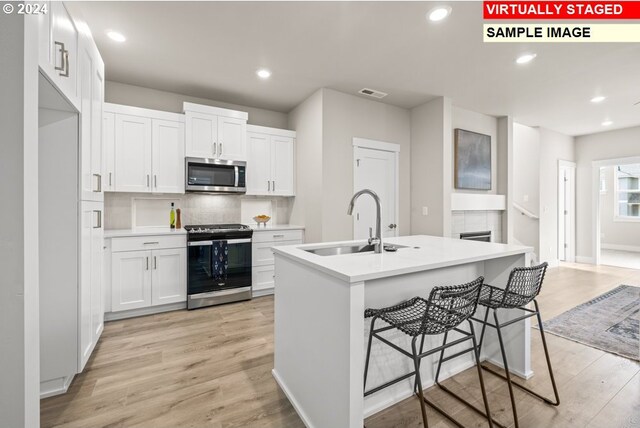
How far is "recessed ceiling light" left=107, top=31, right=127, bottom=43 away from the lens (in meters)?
2.58

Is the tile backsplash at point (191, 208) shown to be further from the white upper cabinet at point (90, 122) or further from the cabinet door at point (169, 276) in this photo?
the white upper cabinet at point (90, 122)

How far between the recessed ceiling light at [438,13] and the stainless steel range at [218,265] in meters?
2.92

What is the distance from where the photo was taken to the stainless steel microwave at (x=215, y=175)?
12.0 ft

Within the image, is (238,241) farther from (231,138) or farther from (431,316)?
(431,316)

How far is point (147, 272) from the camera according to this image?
320 centimetres

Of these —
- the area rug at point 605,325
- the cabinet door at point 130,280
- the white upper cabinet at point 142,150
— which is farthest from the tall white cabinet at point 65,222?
the area rug at point 605,325

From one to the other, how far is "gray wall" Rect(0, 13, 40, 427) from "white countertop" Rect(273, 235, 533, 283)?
1.16m

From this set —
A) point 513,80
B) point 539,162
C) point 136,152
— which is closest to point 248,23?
point 136,152

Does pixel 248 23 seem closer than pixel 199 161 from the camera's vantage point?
Yes

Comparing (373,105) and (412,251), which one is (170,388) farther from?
(373,105)

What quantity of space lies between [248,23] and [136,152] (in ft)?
6.76

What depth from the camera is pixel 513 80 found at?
3.58 m

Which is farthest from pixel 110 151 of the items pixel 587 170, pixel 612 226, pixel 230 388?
pixel 612 226

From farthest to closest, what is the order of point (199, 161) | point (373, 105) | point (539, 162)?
1. point (539, 162)
2. point (373, 105)
3. point (199, 161)
